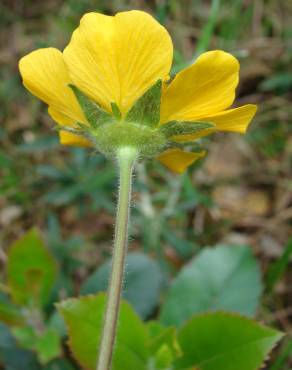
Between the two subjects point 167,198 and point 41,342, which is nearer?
point 41,342

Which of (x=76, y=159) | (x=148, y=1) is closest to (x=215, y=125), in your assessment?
(x=76, y=159)

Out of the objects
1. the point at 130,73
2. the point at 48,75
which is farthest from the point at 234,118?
the point at 48,75

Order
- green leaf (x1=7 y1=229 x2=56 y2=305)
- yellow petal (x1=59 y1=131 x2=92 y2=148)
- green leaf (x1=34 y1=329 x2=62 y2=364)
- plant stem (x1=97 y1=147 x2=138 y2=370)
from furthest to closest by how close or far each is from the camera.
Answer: green leaf (x1=7 y1=229 x2=56 y2=305) → green leaf (x1=34 y1=329 x2=62 y2=364) → yellow petal (x1=59 y1=131 x2=92 y2=148) → plant stem (x1=97 y1=147 x2=138 y2=370)

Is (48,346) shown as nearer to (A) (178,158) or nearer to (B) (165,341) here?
(B) (165,341)

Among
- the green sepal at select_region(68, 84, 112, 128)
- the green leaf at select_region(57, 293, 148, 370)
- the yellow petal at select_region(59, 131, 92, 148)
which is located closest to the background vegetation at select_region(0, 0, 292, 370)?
the green leaf at select_region(57, 293, 148, 370)

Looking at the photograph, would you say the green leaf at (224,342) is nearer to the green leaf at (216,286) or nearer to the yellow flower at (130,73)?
the green leaf at (216,286)

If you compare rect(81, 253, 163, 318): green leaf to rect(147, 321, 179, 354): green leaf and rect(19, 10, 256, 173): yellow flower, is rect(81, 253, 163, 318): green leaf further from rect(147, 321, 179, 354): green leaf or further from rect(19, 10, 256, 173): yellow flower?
rect(19, 10, 256, 173): yellow flower

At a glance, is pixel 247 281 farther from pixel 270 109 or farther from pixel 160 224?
pixel 270 109
